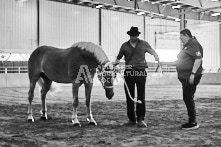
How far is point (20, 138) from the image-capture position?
5.27 metres

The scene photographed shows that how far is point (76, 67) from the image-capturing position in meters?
6.74

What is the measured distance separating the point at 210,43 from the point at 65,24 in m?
18.6

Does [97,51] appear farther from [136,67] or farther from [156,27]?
[156,27]

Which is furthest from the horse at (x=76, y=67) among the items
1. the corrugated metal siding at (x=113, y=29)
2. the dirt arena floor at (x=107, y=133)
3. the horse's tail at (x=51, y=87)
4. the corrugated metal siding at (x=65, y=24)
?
the corrugated metal siding at (x=113, y=29)

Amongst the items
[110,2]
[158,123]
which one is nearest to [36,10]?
[110,2]

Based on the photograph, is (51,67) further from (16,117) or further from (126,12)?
(126,12)

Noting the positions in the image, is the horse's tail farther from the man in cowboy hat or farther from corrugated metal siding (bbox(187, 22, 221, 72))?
corrugated metal siding (bbox(187, 22, 221, 72))

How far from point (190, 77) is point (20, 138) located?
10.4ft

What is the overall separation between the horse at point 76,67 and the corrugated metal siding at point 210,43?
3195 cm

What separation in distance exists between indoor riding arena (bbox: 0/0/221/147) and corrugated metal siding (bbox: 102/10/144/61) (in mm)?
99

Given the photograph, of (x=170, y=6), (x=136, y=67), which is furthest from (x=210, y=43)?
(x=136, y=67)

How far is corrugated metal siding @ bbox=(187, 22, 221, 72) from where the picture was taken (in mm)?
38125

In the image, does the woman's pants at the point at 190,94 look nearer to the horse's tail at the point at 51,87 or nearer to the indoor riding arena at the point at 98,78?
the indoor riding arena at the point at 98,78

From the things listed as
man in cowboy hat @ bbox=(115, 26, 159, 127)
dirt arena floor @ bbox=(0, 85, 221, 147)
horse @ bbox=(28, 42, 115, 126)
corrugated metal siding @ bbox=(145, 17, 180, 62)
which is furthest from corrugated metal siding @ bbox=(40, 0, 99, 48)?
man in cowboy hat @ bbox=(115, 26, 159, 127)
